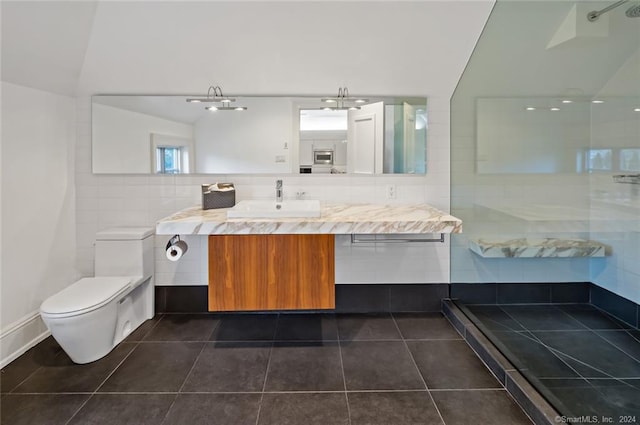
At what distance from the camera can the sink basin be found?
7.07ft

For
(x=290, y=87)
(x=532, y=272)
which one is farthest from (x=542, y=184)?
(x=290, y=87)

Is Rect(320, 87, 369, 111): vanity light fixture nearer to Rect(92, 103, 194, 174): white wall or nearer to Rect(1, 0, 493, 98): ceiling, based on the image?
Rect(1, 0, 493, 98): ceiling

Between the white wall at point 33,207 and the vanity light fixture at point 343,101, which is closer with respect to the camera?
the white wall at point 33,207

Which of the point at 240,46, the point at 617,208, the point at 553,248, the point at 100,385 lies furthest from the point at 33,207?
the point at 617,208

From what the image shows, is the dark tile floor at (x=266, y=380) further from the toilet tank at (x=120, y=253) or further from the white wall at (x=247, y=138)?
the white wall at (x=247, y=138)

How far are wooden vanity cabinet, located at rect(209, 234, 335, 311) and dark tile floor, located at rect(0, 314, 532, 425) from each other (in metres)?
0.32

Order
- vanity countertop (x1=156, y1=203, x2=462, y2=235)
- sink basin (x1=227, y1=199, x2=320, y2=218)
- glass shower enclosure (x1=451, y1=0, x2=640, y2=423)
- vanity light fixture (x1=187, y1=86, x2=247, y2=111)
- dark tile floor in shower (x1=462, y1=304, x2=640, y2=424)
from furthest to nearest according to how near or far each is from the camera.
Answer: vanity light fixture (x1=187, y1=86, x2=247, y2=111) → sink basin (x1=227, y1=199, x2=320, y2=218) → vanity countertop (x1=156, y1=203, x2=462, y2=235) → glass shower enclosure (x1=451, y1=0, x2=640, y2=423) → dark tile floor in shower (x1=462, y1=304, x2=640, y2=424)

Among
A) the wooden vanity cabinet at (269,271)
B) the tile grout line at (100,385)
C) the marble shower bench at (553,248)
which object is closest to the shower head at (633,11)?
the marble shower bench at (553,248)

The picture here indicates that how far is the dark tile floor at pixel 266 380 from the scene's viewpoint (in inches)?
66.9

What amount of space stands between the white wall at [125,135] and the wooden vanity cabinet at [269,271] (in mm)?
1035

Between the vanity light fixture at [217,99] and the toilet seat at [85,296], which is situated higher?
the vanity light fixture at [217,99]

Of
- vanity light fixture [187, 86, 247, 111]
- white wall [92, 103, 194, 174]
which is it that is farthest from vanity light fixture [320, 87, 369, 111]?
white wall [92, 103, 194, 174]

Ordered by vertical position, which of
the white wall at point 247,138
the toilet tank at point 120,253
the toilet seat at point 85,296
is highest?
the white wall at point 247,138

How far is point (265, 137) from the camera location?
110 inches
